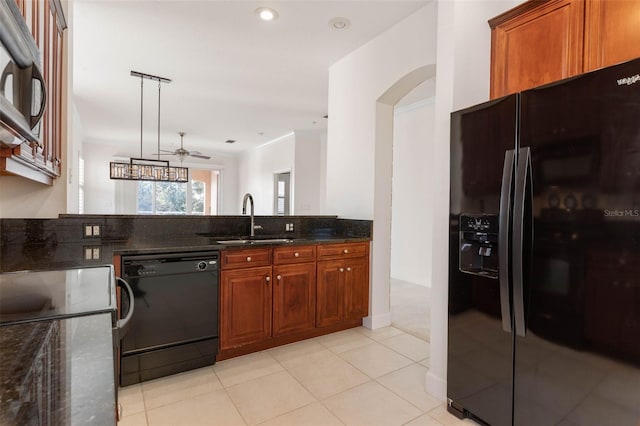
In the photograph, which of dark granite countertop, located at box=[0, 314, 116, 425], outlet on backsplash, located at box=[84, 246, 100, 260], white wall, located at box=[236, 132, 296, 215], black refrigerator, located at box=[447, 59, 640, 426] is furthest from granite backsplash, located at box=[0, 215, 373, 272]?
white wall, located at box=[236, 132, 296, 215]

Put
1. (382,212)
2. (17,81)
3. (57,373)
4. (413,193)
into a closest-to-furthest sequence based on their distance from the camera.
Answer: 1. (57,373)
2. (17,81)
3. (382,212)
4. (413,193)

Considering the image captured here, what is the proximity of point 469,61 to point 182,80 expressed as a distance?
12.4 ft

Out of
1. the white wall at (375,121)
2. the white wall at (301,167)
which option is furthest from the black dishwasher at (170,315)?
the white wall at (301,167)

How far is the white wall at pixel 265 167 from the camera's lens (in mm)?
7434

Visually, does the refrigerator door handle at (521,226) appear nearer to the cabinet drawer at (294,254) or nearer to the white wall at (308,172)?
the cabinet drawer at (294,254)

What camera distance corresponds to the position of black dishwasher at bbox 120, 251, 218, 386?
2.19 meters

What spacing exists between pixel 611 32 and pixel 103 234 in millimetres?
3399

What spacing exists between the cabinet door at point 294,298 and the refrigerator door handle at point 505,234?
1.65 m

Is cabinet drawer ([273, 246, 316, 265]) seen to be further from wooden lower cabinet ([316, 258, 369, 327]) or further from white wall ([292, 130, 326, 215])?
white wall ([292, 130, 326, 215])

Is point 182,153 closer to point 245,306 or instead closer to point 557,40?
point 245,306

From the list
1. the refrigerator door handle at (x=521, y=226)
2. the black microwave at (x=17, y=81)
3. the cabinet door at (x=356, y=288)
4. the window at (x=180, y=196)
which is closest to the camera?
the black microwave at (x=17, y=81)

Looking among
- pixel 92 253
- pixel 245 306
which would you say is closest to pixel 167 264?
pixel 92 253

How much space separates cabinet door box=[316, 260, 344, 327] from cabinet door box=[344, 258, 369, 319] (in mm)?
61

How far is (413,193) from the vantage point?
5340mm
